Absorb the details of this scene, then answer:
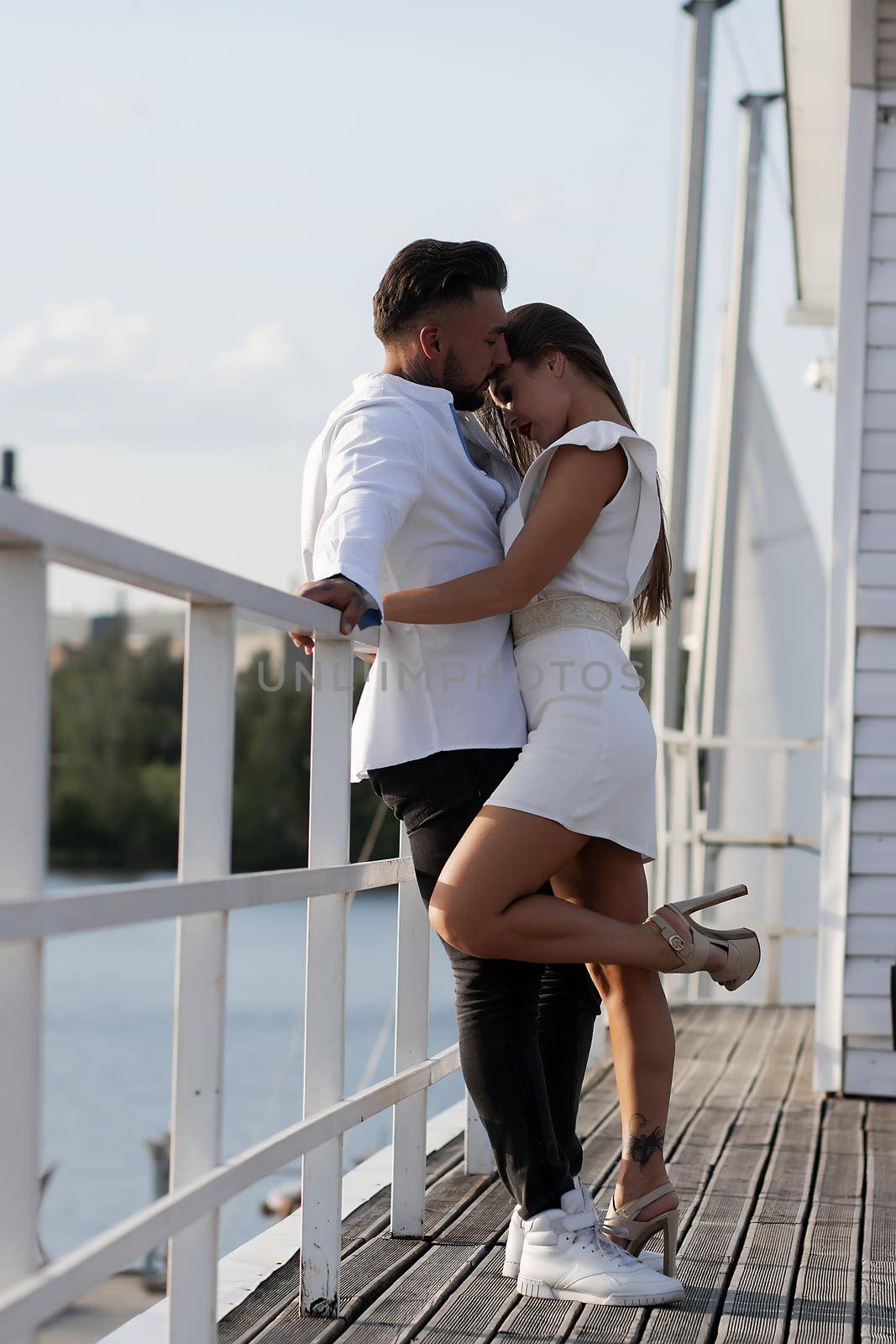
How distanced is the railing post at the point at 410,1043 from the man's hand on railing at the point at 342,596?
1.98ft

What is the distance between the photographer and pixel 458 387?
2.04 meters

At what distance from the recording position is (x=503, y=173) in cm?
1953

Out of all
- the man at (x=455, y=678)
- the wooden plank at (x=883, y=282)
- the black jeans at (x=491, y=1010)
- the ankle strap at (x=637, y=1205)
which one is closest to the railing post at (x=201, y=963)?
the man at (x=455, y=678)

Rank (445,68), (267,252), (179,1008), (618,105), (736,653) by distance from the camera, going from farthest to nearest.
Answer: (267,252) < (618,105) < (736,653) < (445,68) < (179,1008)

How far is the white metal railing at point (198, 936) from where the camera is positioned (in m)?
1.18

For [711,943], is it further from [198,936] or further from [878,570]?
[878,570]

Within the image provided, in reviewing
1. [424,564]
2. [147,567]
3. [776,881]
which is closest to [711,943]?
[424,564]

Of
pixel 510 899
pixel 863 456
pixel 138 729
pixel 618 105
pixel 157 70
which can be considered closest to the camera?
pixel 510 899

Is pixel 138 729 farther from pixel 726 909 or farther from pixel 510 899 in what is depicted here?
pixel 510 899

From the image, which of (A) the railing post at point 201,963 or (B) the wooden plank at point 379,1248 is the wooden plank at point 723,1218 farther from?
(A) the railing post at point 201,963

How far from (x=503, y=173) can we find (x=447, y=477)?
61.1ft

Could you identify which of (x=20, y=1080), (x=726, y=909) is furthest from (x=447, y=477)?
(x=726, y=909)

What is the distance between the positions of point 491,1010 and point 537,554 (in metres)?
0.57

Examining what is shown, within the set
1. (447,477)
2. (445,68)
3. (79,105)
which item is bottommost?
(447,477)
